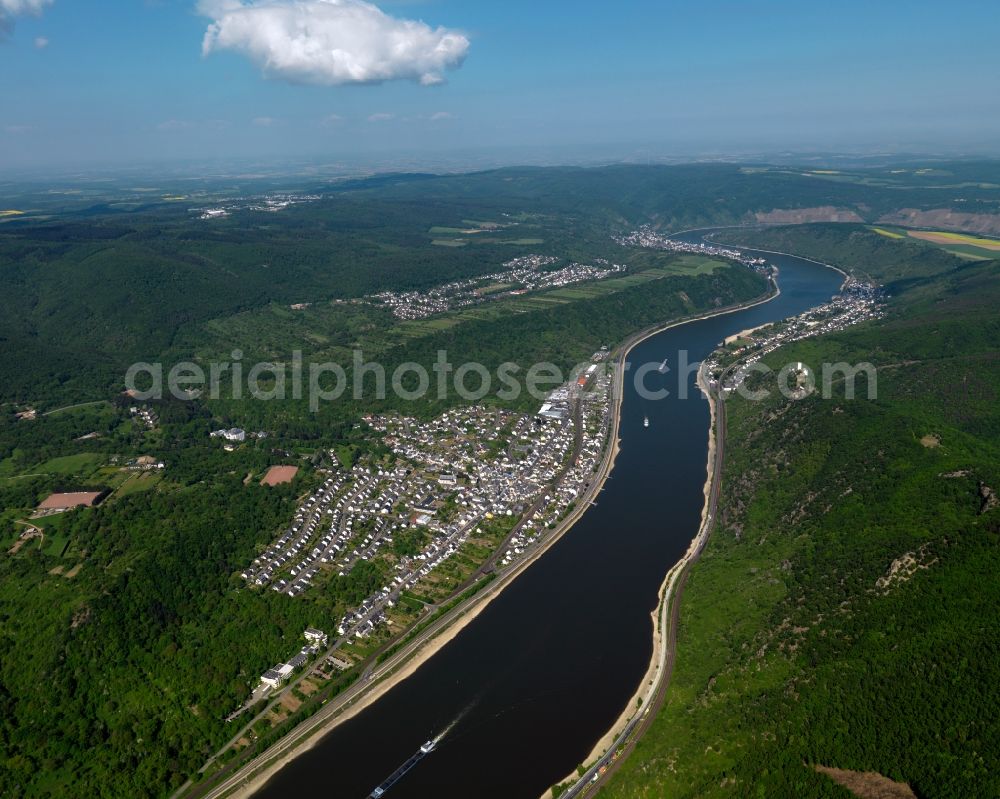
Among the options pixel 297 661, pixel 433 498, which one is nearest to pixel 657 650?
pixel 297 661

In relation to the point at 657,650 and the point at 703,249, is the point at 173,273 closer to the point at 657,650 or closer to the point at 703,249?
the point at 657,650

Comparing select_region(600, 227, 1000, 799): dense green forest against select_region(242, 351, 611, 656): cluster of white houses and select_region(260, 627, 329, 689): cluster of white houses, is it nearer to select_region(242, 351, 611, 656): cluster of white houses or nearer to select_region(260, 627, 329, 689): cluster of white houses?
select_region(242, 351, 611, 656): cluster of white houses

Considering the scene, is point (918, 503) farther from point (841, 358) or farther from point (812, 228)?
point (812, 228)

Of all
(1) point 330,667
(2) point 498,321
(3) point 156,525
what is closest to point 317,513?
(3) point 156,525

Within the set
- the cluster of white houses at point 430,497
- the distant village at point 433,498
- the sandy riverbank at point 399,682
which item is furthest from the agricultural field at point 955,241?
the sandy riverbank at point 399,682

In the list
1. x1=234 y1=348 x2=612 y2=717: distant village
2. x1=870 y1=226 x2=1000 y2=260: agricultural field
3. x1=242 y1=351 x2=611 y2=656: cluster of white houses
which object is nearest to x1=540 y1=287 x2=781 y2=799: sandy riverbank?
x1=234 y1=348 x2=612 y2=717: distant village

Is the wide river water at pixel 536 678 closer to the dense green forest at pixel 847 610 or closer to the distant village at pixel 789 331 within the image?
the dense green forest at pixel 847 610
